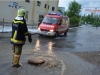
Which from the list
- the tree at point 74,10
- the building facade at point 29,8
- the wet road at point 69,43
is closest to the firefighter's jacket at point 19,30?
the wet road at point 69,43

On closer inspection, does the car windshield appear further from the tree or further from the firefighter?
the tree

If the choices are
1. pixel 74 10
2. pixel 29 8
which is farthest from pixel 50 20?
pixel 74 10

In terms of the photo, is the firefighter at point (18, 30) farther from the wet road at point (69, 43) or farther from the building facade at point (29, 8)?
the building facade at point (29, 8)

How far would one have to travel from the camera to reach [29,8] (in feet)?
112

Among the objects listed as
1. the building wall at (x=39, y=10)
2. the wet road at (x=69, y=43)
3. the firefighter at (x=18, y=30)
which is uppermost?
the building wall at (x=39, y=10)

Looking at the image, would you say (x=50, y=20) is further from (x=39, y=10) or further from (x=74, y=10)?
(x=74, y=10)

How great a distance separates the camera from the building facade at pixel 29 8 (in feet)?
92.9

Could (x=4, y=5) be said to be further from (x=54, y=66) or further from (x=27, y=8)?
(x=54, y=66)

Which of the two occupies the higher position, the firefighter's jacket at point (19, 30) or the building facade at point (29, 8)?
the building facade at point (29, 8)

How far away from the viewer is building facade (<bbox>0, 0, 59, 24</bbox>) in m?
28.3

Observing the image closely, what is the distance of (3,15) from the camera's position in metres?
27.8

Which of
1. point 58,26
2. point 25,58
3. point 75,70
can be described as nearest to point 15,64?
point 25,58

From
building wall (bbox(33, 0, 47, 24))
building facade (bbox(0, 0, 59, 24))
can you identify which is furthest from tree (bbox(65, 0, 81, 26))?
building wall (bbox(33, 0, 47, 24))

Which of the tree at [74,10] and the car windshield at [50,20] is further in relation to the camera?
the tree at [74,10]
